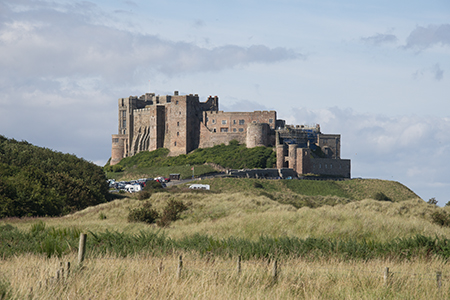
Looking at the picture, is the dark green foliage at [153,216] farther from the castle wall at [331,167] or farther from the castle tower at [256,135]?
the castle tower at [256,135]

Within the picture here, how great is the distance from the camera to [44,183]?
4019cm

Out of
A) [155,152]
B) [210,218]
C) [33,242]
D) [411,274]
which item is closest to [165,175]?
[155,152]

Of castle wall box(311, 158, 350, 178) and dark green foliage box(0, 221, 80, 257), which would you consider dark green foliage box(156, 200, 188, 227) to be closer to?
dark green foliage box(0, 221, 80, 257)

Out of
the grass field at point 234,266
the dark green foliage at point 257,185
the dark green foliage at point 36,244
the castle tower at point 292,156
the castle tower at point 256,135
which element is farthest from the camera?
the castle tower at point 256,135

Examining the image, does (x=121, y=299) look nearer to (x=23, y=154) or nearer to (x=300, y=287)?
(x=300, y=287)

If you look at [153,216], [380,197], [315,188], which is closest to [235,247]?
[153,216]

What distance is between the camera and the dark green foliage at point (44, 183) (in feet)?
109

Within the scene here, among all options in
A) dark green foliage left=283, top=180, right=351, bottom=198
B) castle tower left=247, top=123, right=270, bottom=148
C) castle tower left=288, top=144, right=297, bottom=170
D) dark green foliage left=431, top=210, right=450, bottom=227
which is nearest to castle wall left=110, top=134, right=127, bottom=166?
castle tower left=247, top=123, right=270, bottom=148

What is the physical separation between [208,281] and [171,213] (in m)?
20.9

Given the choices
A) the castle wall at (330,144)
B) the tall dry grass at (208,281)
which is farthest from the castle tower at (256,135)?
the tall dry grass at (208,281)

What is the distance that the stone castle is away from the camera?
8450 cm

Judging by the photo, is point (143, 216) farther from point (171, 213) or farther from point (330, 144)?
point (330, 144)

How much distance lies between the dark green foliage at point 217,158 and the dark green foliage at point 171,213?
41.6 meters

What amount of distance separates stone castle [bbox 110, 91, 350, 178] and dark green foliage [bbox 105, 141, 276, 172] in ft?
6.99
